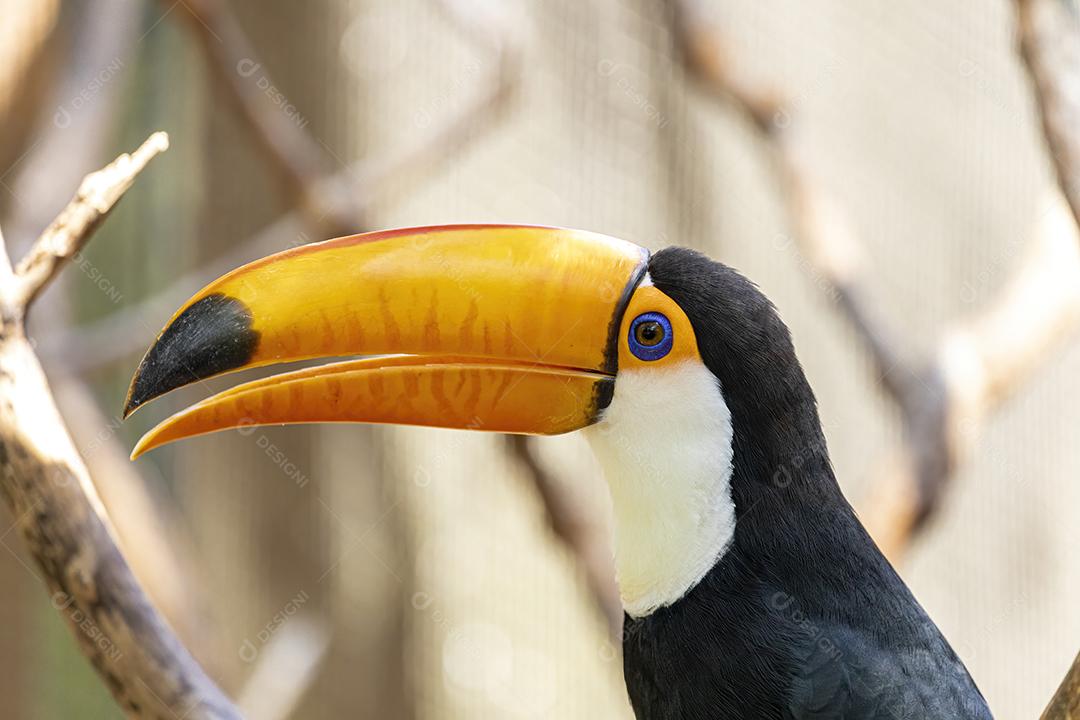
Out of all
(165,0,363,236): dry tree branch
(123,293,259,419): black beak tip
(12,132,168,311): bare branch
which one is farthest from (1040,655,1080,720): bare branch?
(165,0,363,236): dry tree branch

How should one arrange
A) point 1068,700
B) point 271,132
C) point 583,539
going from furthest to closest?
point 271,132, point 583,539, point 1068,700

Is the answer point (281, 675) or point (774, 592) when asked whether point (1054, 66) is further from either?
point (281, 675)

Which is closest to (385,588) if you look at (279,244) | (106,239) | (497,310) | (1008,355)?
(279,244)

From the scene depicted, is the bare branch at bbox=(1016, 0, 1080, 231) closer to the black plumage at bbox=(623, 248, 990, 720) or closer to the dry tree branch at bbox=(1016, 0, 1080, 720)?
→ the dry tree branch at bbox=(1016, 0, 1080, 720)

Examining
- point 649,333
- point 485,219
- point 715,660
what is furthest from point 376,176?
point 715,660

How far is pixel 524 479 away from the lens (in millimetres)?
2979

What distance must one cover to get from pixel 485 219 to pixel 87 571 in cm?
257

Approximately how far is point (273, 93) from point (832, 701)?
2821 millimetres

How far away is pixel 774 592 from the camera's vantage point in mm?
1720

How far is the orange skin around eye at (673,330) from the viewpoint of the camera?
1752 mm

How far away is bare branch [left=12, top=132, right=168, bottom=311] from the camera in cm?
170

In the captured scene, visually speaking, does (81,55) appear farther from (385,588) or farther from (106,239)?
(385,588)

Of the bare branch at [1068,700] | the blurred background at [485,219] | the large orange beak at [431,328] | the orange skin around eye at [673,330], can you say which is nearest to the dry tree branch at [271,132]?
the blurred background at [485,219]

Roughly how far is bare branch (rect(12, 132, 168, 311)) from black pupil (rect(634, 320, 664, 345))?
Answer: 28.3 inches
